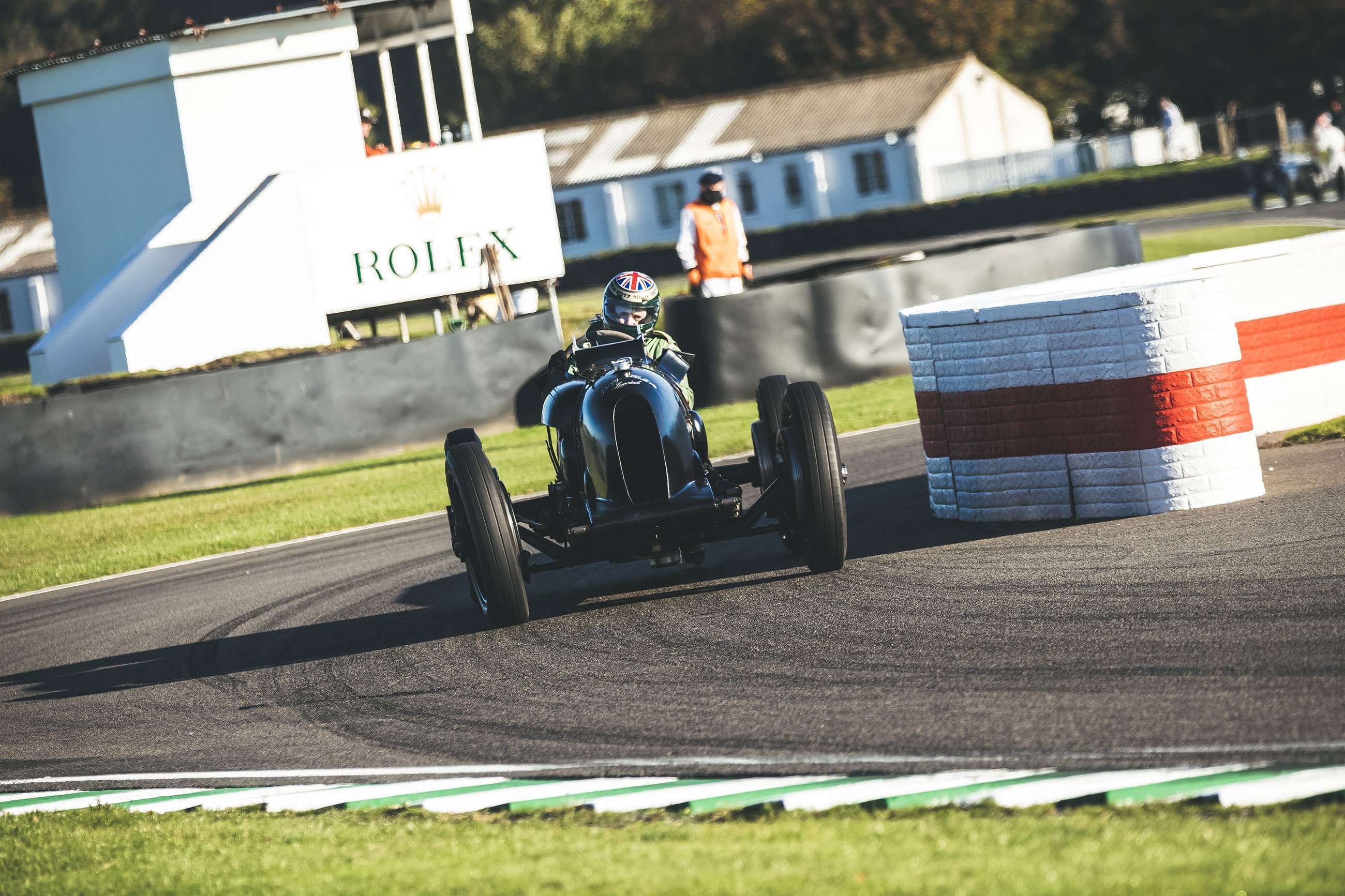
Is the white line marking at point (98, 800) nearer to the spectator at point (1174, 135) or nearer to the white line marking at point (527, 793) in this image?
the white line marking at point (527, 793)

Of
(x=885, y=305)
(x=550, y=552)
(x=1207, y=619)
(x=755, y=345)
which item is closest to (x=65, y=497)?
(x=755, y=345)

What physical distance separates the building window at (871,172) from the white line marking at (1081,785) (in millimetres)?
57788

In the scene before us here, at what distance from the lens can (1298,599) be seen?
653 centimetres

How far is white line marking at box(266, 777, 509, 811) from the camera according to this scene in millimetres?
5684

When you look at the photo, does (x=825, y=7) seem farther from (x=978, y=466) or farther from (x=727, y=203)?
(x=978, y=466)

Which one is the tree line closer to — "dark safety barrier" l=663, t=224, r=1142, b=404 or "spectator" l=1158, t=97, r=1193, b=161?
"spectator" l=1158, t=97, r=1193, b=161

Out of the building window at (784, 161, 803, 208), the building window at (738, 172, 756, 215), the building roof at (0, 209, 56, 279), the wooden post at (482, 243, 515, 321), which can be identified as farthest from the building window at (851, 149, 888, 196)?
the wooden post at (482, 243, 515, 321)

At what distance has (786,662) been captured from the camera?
6.86m

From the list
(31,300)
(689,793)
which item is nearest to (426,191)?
(689,793)

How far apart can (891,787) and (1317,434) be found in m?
6.84

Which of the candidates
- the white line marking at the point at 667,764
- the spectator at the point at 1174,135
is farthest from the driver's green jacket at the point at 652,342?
the spectator at the point at 1174,135

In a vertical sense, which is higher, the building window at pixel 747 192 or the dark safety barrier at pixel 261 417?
the building window at pixel 747 192

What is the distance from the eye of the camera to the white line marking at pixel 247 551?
42.3 ft

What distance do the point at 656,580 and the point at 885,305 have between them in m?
9.41
